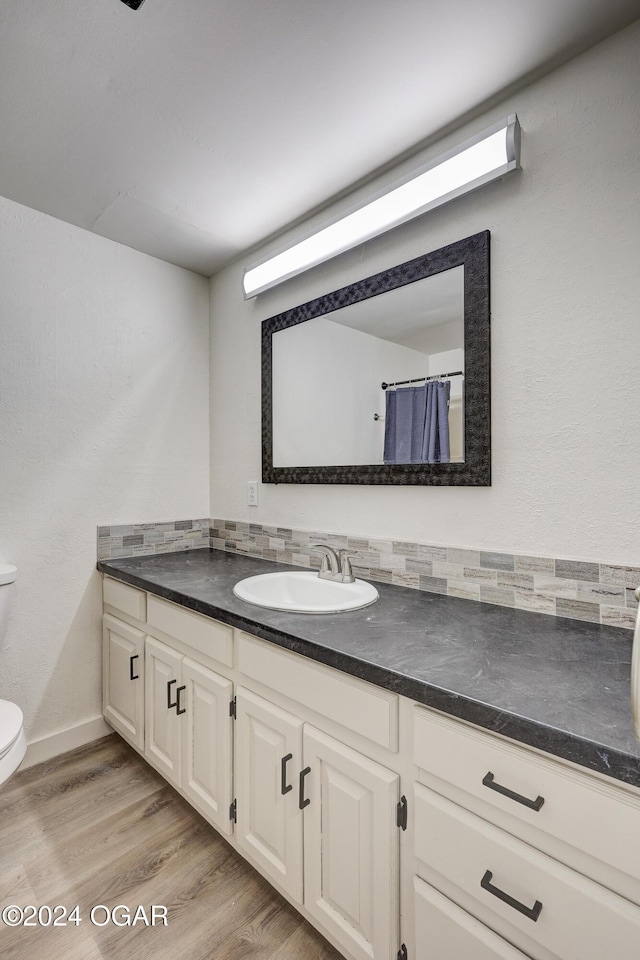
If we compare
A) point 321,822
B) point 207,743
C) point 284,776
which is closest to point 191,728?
point 207,743

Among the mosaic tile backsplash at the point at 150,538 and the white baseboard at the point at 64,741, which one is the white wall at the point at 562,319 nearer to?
the mosaic tile backsplash at the point at 150,538

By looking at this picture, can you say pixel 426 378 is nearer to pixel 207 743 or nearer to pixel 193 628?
pixel 193 628

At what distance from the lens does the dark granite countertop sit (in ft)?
2.32

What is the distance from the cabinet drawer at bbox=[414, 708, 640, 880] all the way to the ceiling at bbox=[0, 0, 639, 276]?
1.58 m

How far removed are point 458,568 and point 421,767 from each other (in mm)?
670

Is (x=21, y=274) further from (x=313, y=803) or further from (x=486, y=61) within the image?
(x=313, y=803)

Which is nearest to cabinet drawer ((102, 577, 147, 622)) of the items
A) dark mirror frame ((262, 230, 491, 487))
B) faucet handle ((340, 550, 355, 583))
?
faucet handle ((340, 550, 355, 583))

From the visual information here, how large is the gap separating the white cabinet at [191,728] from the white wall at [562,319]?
0.83 metres

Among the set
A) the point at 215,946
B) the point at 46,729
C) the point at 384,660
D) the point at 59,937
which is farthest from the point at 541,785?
the point at 46,729

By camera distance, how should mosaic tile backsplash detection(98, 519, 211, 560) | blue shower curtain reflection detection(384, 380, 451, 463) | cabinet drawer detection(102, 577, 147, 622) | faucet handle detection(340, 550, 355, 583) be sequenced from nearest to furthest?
blue shower curtain reflection detection(384, 380, 451, 463) → faucet handle detection(340, 550, 355, 583) → cabinet drawer detection(102, 577, 147, 622) → mosaic tile backsplash detection(98, 519, 211, 560)

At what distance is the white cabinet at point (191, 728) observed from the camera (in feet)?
4.50

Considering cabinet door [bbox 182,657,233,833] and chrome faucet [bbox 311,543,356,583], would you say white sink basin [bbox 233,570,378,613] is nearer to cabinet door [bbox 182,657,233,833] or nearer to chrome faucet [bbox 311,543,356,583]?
chrome faucet [bbox 311,543,356,583]

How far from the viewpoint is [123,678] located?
1.90 meters

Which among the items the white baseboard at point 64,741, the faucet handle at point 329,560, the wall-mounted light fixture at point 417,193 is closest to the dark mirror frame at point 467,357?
the wall-mounted light fixture at point 417,193
